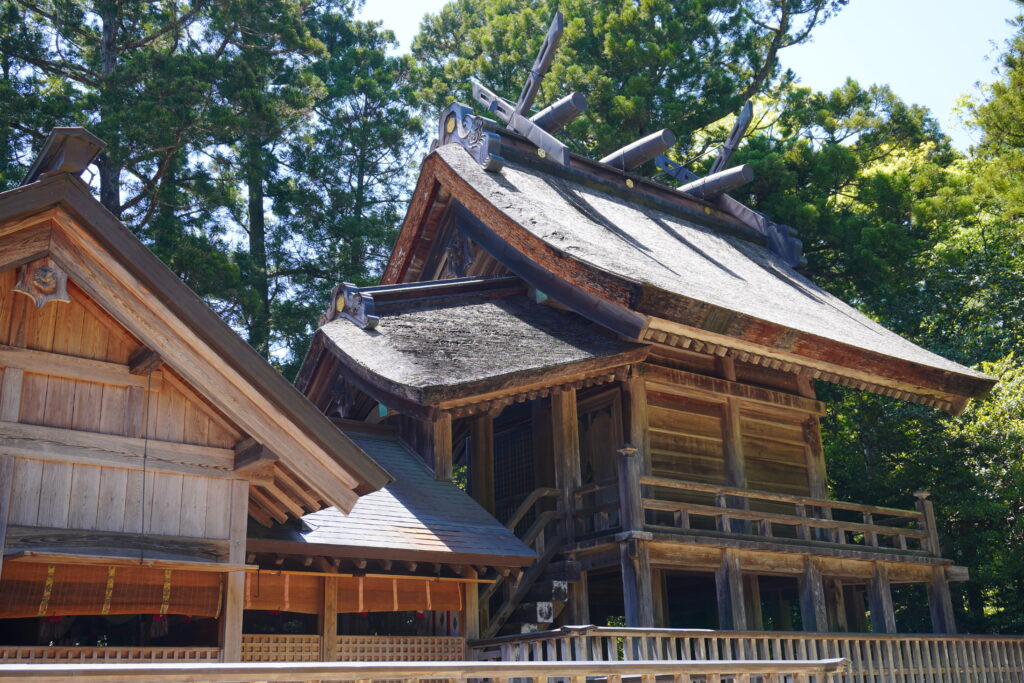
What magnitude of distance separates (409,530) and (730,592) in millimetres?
4047

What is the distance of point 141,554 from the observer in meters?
6.66

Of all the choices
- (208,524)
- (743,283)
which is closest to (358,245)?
(743,283)

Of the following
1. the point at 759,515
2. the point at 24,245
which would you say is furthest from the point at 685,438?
the point at 24,245

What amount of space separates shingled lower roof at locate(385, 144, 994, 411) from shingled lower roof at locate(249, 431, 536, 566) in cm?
282

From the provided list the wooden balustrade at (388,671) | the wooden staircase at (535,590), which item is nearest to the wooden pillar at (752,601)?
the wooden staircase at (535,590)

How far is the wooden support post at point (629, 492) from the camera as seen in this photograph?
10.2 m

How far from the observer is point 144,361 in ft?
22.5

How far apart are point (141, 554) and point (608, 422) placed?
6.82 meters

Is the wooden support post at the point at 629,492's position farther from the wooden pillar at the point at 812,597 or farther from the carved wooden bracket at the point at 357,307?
the carved wooden bracket at the point at 357,307

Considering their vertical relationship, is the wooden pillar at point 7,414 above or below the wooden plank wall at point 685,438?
below

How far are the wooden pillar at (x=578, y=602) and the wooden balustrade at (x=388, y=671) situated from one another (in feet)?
12.9

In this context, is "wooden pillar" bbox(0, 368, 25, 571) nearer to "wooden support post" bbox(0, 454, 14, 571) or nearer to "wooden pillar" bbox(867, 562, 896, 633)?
"wooden support post" bbox(0, 454, 14, 571)

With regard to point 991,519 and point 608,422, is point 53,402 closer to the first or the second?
point 608,422

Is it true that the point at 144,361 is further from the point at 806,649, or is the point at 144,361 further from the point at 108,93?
the point at 108,93
